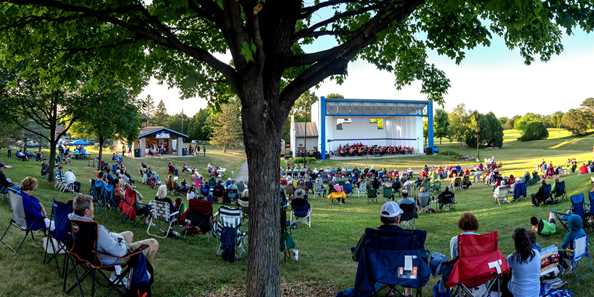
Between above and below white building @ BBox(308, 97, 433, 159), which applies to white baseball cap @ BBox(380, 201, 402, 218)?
below

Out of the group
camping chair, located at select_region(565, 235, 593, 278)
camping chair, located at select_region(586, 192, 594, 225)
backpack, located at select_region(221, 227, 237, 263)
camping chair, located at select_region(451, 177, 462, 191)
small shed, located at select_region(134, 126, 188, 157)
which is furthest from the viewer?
small shed, located at select_region(134, 126, 188, 157)

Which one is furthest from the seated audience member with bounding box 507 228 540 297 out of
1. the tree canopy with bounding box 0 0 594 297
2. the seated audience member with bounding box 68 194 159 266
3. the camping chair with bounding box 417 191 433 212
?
the camping chair with bounding box 417 191 433 212

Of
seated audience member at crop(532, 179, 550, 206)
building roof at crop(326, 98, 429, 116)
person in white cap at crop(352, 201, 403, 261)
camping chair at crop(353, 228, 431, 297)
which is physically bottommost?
seated audience member at crop(532, 179, 550, 206)

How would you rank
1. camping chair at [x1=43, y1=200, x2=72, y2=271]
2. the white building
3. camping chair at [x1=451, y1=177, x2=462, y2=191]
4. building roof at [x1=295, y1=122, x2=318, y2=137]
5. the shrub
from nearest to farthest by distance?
camping chair at [x1=43, y1=200, x2=72, y2=271] → camping chair at [x1=451, y1=177, x2=462, y2=191] → the white building → building roof at [x1=295, y1=122, x2=318, y2=137] → the shrub

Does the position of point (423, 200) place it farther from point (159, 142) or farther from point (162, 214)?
point (159, 142)

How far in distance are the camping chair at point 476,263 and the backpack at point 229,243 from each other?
361 cm

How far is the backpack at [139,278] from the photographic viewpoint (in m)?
4.16

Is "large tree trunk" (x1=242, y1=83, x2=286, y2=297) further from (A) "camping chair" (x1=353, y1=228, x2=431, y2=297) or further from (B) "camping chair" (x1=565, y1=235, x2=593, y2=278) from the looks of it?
(B) "camping chair" (x1=565, y1=235, x2=593, y2=278)

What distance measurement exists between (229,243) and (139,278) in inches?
95.5

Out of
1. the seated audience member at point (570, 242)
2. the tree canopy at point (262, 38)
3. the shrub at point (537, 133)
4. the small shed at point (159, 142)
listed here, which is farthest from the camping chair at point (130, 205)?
the shrub at point (537, 133)

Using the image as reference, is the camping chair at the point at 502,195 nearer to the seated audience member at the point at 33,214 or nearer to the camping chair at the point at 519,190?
the camping chair at the point at 519,190

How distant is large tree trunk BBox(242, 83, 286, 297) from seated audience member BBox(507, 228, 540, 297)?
2.45 m

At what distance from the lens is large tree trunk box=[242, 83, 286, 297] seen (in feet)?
12.7

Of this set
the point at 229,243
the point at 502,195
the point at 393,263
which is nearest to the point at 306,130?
the point at 502,195
